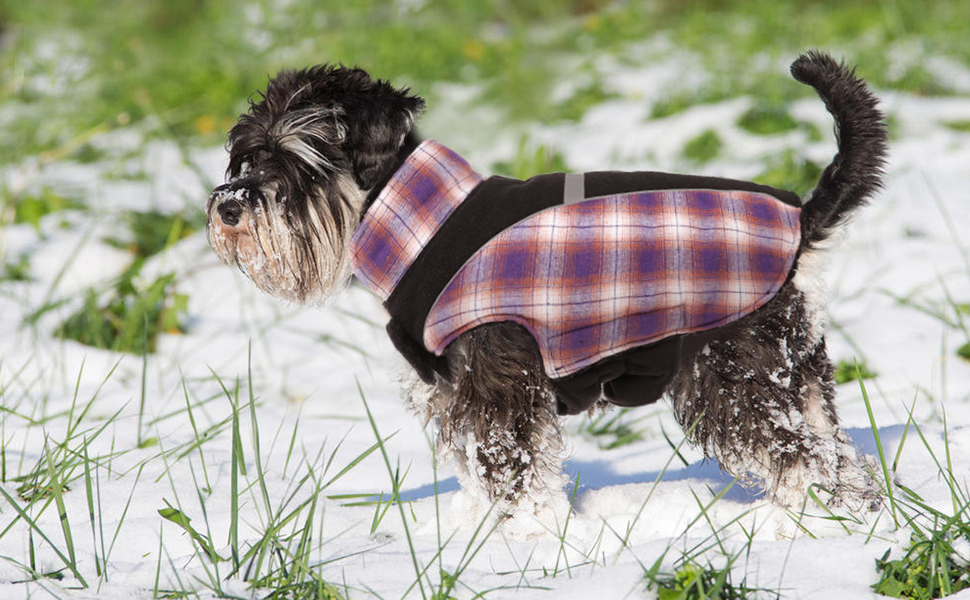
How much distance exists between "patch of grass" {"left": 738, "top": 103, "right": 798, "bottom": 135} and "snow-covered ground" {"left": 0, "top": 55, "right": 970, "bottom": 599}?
0.72 feet

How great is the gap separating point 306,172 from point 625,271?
1095mm

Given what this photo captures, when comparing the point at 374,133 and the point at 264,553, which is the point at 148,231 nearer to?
the point at 374,133

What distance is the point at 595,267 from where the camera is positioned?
2555 millimetres

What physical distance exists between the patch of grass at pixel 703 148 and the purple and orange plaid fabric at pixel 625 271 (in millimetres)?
4439

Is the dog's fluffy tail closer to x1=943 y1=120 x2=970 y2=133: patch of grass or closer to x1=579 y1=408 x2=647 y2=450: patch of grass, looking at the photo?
x1=579 y1=408 x2=647 y2=450: patch of grass

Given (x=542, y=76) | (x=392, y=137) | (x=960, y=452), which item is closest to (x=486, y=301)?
(x=392, y=137)

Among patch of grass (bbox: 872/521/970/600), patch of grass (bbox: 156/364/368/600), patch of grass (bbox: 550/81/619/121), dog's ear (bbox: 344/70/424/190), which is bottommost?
patch of grass (bbox: 872/521/970/600)

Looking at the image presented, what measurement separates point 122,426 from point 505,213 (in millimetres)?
1907

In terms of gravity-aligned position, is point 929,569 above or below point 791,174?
below

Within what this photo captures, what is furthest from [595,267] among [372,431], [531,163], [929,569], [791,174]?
[791,174]

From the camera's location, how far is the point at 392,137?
9.37ft

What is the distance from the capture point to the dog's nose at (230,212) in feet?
9.16

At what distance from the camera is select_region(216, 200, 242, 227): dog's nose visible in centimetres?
279

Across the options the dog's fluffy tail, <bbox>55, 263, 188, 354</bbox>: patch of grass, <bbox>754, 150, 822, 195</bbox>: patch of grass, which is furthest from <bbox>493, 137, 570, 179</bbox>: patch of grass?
the dog's fluffy tail
